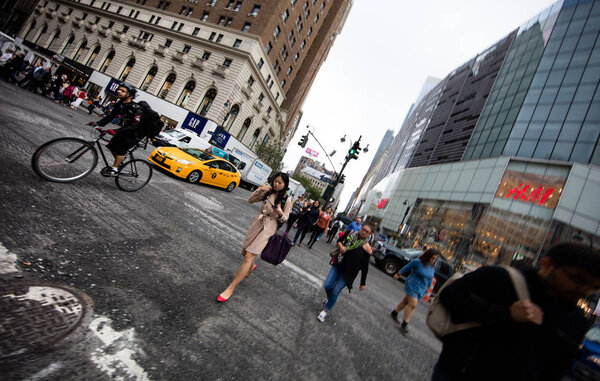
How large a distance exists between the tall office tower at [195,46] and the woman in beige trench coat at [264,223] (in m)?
29.5

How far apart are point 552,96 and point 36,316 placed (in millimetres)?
32593

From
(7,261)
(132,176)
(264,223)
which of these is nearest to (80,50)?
(132,176)

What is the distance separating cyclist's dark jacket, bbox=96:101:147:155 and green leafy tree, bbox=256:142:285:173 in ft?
119

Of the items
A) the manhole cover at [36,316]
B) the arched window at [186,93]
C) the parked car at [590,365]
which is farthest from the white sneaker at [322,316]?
the arched window at [186,93]

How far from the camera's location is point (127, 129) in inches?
209

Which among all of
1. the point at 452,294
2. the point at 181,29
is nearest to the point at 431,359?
the point at 452,294

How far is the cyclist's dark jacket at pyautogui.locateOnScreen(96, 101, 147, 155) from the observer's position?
521 cm

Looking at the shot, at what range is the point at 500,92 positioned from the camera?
91.4ft

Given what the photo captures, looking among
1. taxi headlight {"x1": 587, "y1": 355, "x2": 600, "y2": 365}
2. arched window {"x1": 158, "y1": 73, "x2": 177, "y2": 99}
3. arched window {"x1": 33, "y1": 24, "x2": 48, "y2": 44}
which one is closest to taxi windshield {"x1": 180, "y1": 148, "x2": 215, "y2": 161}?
taxi headlight {"x1": 587, "y1": 355, "x2": 600, "y2": 365}

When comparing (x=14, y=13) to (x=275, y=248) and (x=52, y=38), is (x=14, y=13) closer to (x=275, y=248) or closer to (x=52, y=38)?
(x=52, y=38)

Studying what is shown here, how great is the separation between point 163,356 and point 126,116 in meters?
4.95

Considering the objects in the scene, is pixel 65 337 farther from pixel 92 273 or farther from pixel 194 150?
pixel 194 150

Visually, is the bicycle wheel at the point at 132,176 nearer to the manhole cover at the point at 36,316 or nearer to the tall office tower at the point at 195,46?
the manhole cover at the point at 36,316

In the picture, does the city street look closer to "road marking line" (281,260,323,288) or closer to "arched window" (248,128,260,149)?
"road marking line" (281,260,323,288)
